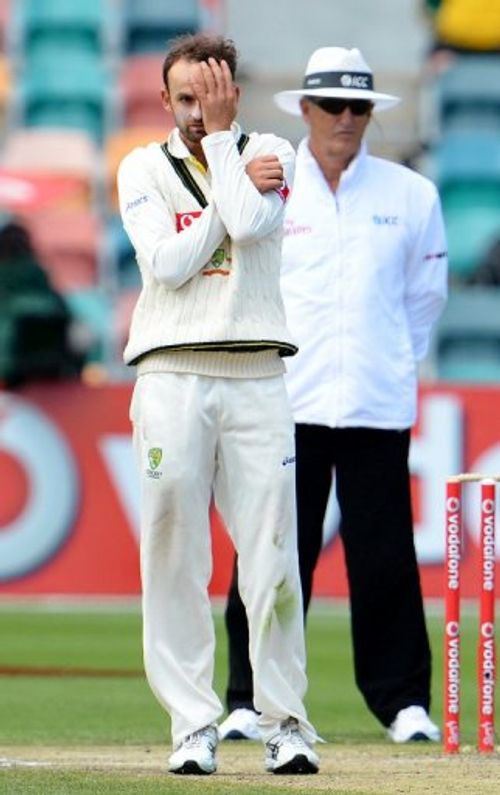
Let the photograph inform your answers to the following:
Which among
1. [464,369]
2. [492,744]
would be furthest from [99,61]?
[492,744]

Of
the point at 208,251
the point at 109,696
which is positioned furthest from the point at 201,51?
the point at 109,696

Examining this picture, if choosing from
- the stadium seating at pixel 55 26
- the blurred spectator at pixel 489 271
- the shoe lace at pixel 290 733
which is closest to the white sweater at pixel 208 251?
the shoe lace at pixel 290 733

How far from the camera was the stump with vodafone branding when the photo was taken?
6.24 metres

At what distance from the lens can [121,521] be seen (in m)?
13.7

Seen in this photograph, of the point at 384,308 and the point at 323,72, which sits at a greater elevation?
the point at 323,72

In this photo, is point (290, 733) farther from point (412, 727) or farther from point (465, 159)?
point (465, 159)

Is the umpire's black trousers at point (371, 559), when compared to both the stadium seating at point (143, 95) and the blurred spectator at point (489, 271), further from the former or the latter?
the stadium seating at point (143, 95)

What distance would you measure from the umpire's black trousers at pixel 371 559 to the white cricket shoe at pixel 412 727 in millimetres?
55

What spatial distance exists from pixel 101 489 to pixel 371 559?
6.50m

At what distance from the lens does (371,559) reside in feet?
24.1

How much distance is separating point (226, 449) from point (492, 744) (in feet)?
4.51

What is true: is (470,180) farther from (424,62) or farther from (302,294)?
(302,294)

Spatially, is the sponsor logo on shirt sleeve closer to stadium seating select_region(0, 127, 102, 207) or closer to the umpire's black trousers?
the umpire's black trousers

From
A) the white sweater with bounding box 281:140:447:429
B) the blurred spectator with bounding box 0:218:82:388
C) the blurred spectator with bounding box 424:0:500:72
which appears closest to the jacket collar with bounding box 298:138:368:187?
the white sweater with bounding box 281:140:447:429
